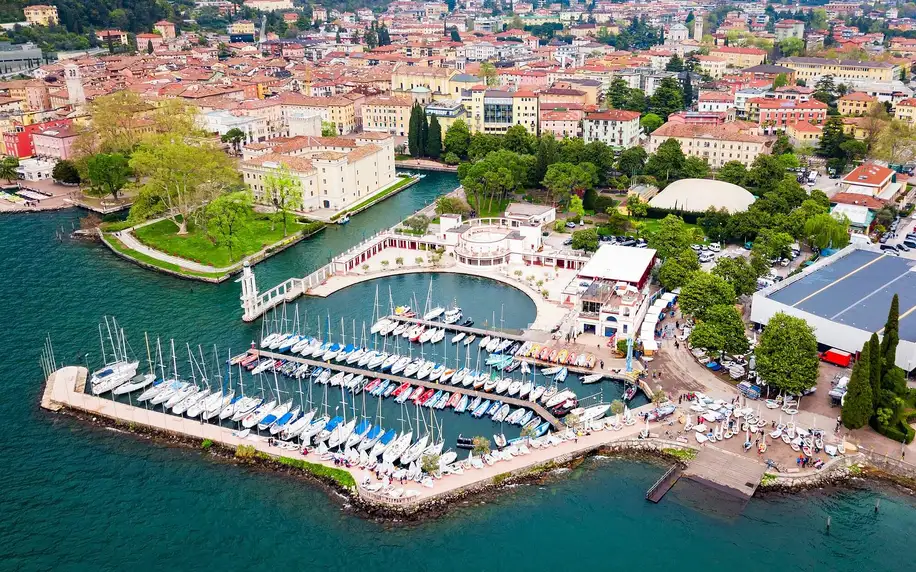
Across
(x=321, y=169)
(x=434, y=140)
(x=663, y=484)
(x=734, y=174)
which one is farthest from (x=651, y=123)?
(x=663, y=484)

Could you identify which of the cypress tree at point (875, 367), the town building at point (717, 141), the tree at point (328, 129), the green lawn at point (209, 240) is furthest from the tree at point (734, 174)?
the tree at point (328, 129)

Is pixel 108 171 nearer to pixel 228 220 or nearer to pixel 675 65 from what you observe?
pixel 228 220

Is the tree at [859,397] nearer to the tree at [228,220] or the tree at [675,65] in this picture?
the tree at [228,220]

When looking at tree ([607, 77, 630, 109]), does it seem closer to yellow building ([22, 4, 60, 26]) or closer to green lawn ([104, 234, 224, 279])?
green lawn ([104, 234, 224, 279])

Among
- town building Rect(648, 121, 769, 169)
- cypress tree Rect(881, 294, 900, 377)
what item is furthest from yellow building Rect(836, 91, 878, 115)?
cypress tree Rect(881, 294, 900, 377)

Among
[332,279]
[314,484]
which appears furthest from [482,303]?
[314,484]
